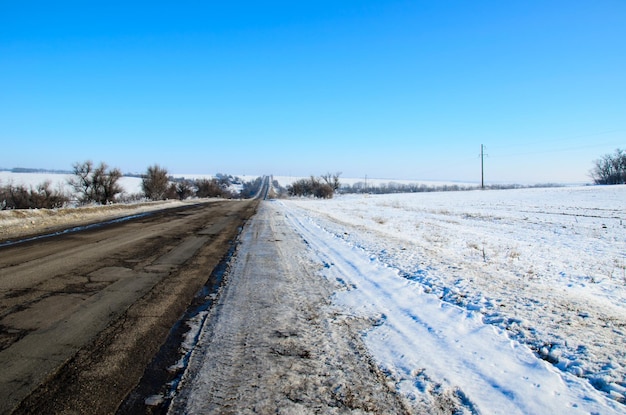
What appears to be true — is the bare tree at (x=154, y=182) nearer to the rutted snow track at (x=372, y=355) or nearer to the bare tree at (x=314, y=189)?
the bare tree at (x=314, y=189)

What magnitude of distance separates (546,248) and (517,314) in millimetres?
9087

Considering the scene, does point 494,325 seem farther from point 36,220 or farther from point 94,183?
point 94,183

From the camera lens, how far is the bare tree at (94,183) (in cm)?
3972

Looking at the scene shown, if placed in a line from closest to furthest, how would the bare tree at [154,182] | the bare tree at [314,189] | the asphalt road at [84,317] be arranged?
1. the asphalt road at [84,317]
2. the bare tree at [154,182]
3. the bare tree at [314,189]

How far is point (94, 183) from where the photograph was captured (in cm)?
4022

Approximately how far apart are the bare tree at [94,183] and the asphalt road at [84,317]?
116ft

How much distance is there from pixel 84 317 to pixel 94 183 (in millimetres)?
42474

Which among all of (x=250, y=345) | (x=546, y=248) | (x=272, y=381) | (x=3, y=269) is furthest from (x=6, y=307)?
(x=546, y=248)

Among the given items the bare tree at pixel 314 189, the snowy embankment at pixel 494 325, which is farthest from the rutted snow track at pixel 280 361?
the bare tree at pixel 314 189

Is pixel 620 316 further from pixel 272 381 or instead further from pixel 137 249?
pixel 137 249

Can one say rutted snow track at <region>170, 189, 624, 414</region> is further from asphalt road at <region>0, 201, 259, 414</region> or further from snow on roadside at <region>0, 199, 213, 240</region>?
snow on roadside at <region>0, 199, 213, 240</region>

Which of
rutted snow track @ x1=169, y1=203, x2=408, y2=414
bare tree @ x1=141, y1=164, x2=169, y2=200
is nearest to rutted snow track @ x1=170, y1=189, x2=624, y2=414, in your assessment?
rutted snow track @ x1=169, y1=203, x2=408, y2=414

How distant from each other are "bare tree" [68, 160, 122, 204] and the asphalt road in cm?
3538

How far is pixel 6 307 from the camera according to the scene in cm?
465
